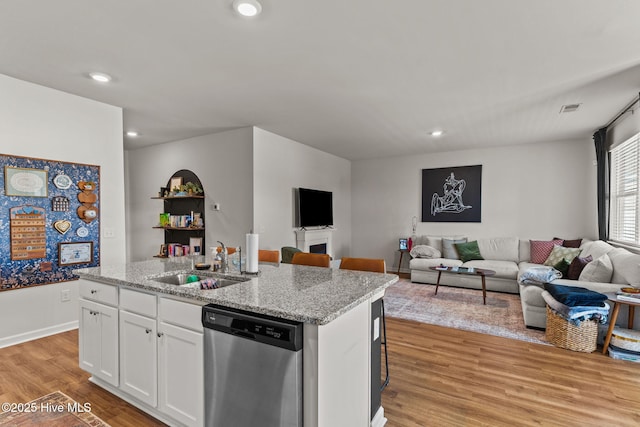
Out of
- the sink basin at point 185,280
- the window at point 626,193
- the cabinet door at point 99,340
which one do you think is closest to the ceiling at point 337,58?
the window at point 626,193

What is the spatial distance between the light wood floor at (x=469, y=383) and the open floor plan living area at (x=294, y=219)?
0.02m

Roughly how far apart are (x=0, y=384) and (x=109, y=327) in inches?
44.7

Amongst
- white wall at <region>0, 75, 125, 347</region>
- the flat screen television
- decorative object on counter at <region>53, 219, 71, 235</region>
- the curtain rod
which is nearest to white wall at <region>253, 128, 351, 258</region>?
the flat screen television

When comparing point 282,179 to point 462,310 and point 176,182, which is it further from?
point 462,310

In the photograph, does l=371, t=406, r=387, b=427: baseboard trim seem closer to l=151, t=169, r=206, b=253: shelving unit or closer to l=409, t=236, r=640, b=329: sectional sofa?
l=409, t=236, r=640, b=329: sectional sofa

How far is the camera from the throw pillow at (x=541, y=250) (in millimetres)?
5547

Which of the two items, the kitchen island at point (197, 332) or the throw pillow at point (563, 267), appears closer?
the kitchen island at point (197, 332)

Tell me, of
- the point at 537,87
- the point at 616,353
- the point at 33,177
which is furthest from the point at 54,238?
the point at 616,353

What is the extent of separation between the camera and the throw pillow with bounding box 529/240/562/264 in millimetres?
5547

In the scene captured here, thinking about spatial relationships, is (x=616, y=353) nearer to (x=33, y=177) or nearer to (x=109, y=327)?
(x=109, y=327)

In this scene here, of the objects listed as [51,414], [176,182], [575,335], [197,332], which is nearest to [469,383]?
[575,335]

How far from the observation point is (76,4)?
2080 millimetres

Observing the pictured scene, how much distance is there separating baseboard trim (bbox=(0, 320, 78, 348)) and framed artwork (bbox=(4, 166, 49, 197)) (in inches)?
56.2

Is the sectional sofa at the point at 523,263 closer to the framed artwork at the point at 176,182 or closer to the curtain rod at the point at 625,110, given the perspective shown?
the curtain rod at the point at 625,110
